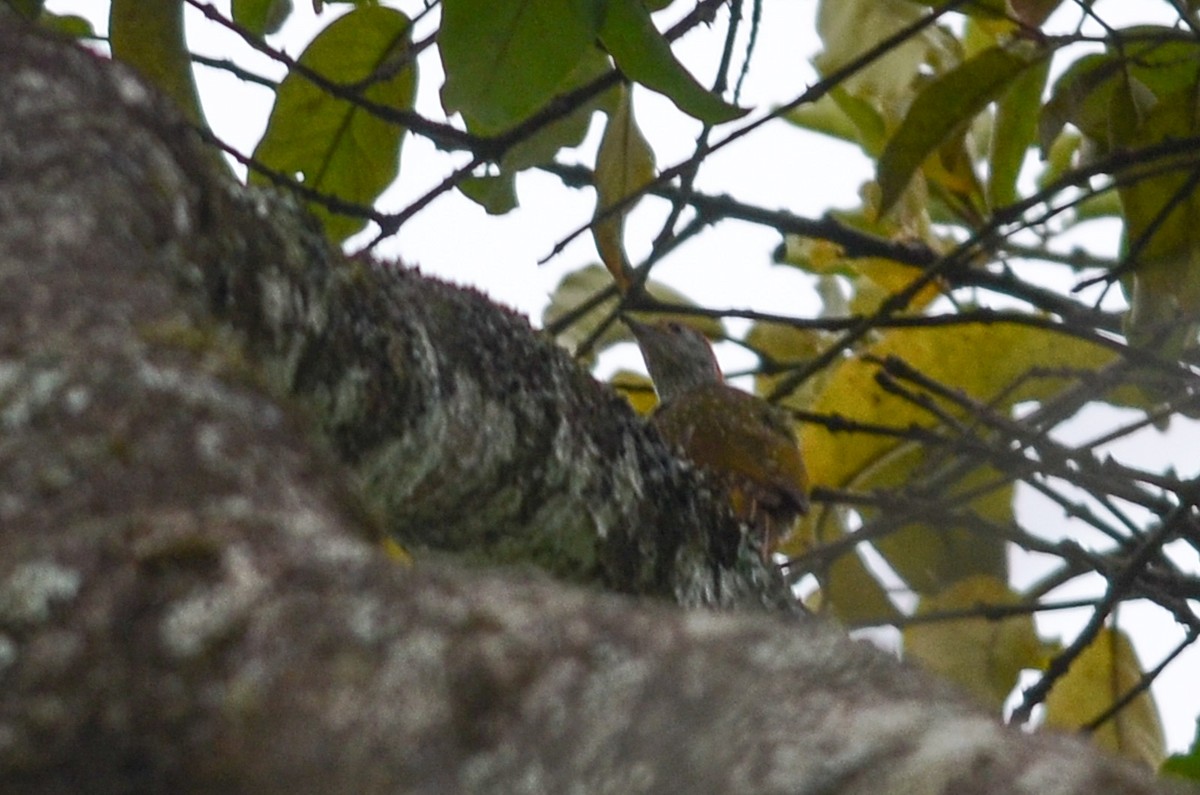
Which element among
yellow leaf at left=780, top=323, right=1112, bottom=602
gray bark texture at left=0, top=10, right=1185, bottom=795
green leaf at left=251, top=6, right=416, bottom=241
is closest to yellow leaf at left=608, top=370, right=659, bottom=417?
yellow leaf at left=780, top=323, right=1112, bottom=602

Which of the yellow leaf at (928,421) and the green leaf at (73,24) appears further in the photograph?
the yellow leaf at (928,421)

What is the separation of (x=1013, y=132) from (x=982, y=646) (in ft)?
2.58

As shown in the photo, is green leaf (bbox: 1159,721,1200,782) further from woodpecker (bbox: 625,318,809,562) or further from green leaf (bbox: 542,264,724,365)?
green leaf (bbox: 542,264,724,365)

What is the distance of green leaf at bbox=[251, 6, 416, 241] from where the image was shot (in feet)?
7.39

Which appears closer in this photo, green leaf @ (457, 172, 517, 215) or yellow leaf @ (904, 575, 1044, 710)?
green leaf @ (457, 172, 517, 215)

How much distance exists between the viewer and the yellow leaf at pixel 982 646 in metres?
2.58

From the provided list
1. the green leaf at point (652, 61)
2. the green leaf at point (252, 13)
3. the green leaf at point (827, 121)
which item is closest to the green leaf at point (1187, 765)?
the green leaf at point (652, 61)

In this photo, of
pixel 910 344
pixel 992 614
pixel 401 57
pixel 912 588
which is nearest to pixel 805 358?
pixel 910 344

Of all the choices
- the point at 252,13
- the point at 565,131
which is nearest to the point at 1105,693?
the point at 565,131

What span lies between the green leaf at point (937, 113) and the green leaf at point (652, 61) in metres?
0.74

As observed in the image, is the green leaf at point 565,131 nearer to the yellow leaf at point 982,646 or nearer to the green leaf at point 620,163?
the green leaf at point 620,163

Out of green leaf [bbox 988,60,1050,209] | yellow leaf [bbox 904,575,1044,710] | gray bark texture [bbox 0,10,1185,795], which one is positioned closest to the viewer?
gray bark texture [bbox 0,10,1185,795]

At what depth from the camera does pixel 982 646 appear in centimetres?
261

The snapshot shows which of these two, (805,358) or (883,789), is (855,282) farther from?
(883,789)
